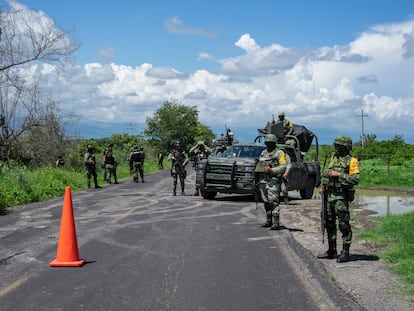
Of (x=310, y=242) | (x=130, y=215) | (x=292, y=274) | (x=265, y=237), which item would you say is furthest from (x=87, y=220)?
(x=292, y=274)

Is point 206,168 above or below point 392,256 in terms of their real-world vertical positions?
above

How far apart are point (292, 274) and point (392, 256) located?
6.80ft

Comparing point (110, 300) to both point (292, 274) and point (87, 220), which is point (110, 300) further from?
point (87, 220)

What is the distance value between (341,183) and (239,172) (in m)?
9.27

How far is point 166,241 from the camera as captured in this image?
9.50 meters

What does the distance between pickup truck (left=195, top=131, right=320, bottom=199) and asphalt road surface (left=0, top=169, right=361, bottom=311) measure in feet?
11.9

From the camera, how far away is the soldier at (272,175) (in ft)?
35.4

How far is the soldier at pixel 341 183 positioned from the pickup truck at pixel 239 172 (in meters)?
8.26

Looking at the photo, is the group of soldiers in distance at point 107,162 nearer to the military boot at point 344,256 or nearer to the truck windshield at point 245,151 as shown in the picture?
the truck windshield at point 245,151

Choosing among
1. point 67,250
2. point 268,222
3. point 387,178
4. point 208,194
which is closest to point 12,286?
point 67,250

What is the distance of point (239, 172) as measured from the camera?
16.8 metres

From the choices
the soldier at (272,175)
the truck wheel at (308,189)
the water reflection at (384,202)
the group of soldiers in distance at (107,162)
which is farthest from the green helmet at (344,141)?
the group of soldiers in distance at (107,162)

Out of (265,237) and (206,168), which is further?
(206,168)

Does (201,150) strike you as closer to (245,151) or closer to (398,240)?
(245,151)
